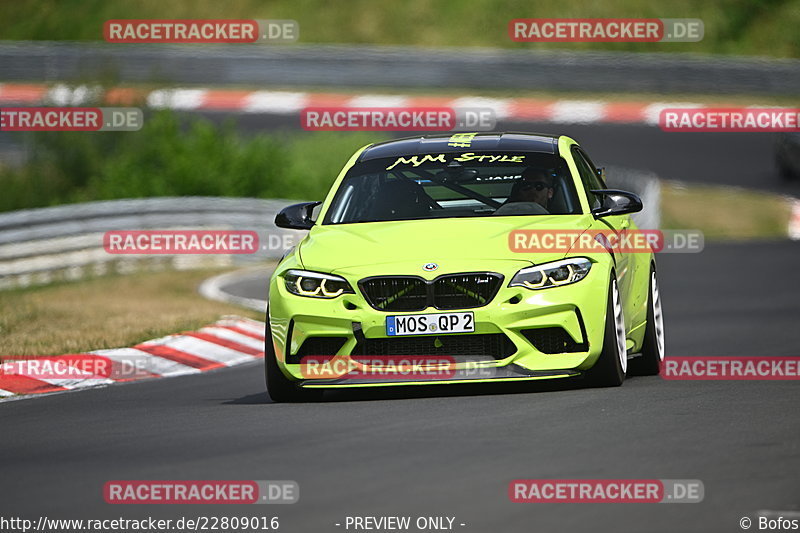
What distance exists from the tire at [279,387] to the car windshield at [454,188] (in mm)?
1157

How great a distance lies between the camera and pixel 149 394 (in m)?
10.7

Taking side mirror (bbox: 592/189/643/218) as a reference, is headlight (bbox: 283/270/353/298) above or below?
below

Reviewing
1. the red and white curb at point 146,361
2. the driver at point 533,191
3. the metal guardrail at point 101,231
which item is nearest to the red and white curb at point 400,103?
the metal guardrail at point 101,231

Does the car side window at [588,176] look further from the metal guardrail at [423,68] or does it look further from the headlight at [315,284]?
the metal guardrail at [423,68]

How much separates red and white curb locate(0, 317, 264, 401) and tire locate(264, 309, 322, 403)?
8.30 ft

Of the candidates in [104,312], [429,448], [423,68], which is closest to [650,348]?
[429,448]

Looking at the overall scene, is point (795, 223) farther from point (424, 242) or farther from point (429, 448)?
point (429, 448)

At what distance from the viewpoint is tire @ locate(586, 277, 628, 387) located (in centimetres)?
900

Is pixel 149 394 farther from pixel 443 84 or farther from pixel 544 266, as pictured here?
pixel 443 84

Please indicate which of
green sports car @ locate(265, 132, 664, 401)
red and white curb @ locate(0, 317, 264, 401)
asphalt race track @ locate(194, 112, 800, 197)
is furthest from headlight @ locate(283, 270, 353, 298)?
asphalt race track @ locate(194, 112, 800, 197)

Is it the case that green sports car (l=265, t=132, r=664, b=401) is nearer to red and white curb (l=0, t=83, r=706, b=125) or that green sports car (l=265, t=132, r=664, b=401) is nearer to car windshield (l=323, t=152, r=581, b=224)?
car windshield (l=323, t=152, r=581, b=224)

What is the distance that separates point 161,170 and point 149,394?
686 inches

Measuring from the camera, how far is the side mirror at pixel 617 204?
974 cm

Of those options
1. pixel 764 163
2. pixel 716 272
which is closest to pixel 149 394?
pixel 716 272
